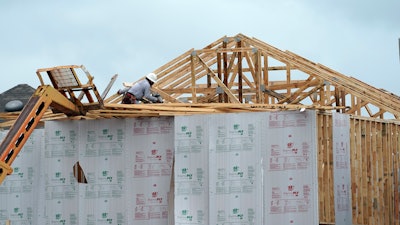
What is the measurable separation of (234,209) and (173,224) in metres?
1.40

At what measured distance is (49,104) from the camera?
1920 cm

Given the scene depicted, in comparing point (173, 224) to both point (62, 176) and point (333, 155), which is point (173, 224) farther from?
point (333, 155)

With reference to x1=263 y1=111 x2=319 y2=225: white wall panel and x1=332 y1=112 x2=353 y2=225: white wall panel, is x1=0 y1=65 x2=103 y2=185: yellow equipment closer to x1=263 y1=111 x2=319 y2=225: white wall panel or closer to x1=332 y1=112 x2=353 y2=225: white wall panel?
x1=263 y1=111 x2=319 y2=225: white wall panel

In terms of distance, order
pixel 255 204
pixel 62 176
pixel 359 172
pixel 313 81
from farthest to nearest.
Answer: pixel 313 81 → pixel 359 172 → pixel 62 176 → pixel 255 204

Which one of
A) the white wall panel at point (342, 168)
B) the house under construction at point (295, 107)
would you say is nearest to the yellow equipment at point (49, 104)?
the house under construction at point (295, 107)

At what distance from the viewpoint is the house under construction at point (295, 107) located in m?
19.9

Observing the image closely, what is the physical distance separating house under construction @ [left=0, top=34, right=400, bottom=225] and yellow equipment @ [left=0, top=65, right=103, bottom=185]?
20 millimetres

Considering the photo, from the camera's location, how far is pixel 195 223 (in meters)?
20.2

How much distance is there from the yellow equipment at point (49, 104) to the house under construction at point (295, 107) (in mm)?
20

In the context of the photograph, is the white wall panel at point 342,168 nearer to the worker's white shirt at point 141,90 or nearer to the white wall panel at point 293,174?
the white wall panel at point 293,174

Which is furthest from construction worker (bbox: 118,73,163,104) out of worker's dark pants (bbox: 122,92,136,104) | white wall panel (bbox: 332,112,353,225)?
white wall panel (bbox: 332,112,353,225)

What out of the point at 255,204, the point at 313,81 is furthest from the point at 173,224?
the point at 313,81

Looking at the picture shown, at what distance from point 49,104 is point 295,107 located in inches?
191

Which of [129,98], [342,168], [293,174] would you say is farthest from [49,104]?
[342,168]
